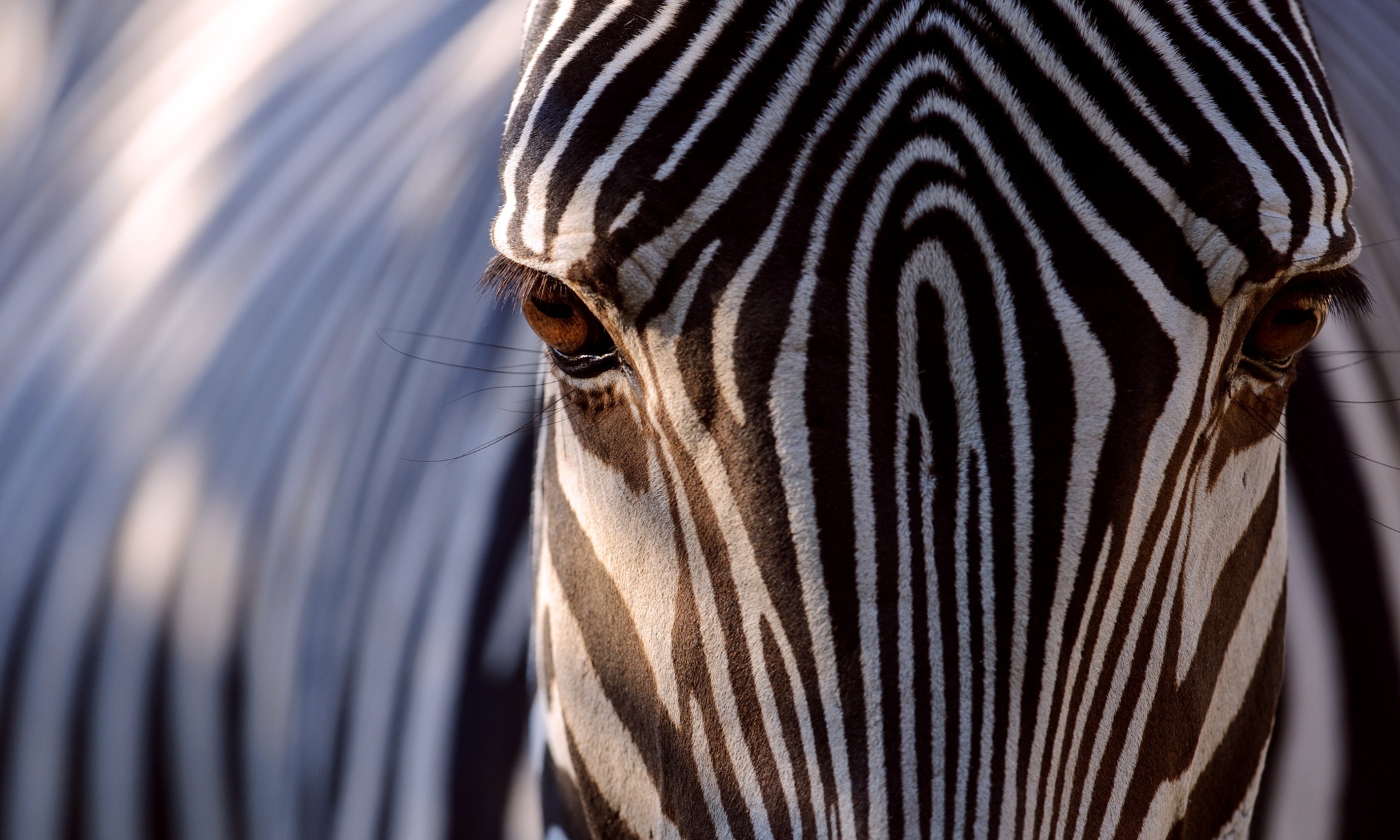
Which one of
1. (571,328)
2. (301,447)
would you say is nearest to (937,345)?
(571,328)

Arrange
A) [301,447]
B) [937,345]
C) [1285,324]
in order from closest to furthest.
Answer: [937,345], [1285,324], [301,447]

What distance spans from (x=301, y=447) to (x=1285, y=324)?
81.0 inches

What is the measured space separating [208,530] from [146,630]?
0.27m

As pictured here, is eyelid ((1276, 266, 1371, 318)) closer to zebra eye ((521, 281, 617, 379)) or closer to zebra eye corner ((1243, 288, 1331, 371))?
zebra eye corner ((1243, 288, 1331, 371))

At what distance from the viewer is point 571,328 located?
123 centimetres

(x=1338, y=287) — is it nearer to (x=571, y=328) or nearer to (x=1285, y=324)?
(x=1285, y=324)

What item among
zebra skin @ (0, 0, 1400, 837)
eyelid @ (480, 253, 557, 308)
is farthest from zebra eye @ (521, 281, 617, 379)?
zebra skin @ (0, 0, 1400, 837)

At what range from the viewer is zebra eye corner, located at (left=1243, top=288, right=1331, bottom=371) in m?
1.16

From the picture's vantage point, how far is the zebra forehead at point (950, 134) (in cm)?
105

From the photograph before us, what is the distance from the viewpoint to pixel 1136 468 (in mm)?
1062

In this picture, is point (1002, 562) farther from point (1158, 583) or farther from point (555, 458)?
point (555, 458)

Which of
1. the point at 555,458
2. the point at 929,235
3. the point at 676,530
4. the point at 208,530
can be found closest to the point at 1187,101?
the point at 929,235

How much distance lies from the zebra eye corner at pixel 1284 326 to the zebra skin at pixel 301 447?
3.45 ft

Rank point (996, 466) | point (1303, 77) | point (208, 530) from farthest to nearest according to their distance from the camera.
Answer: point (208, 530)
point (1303, 77)
point (996, 466)
